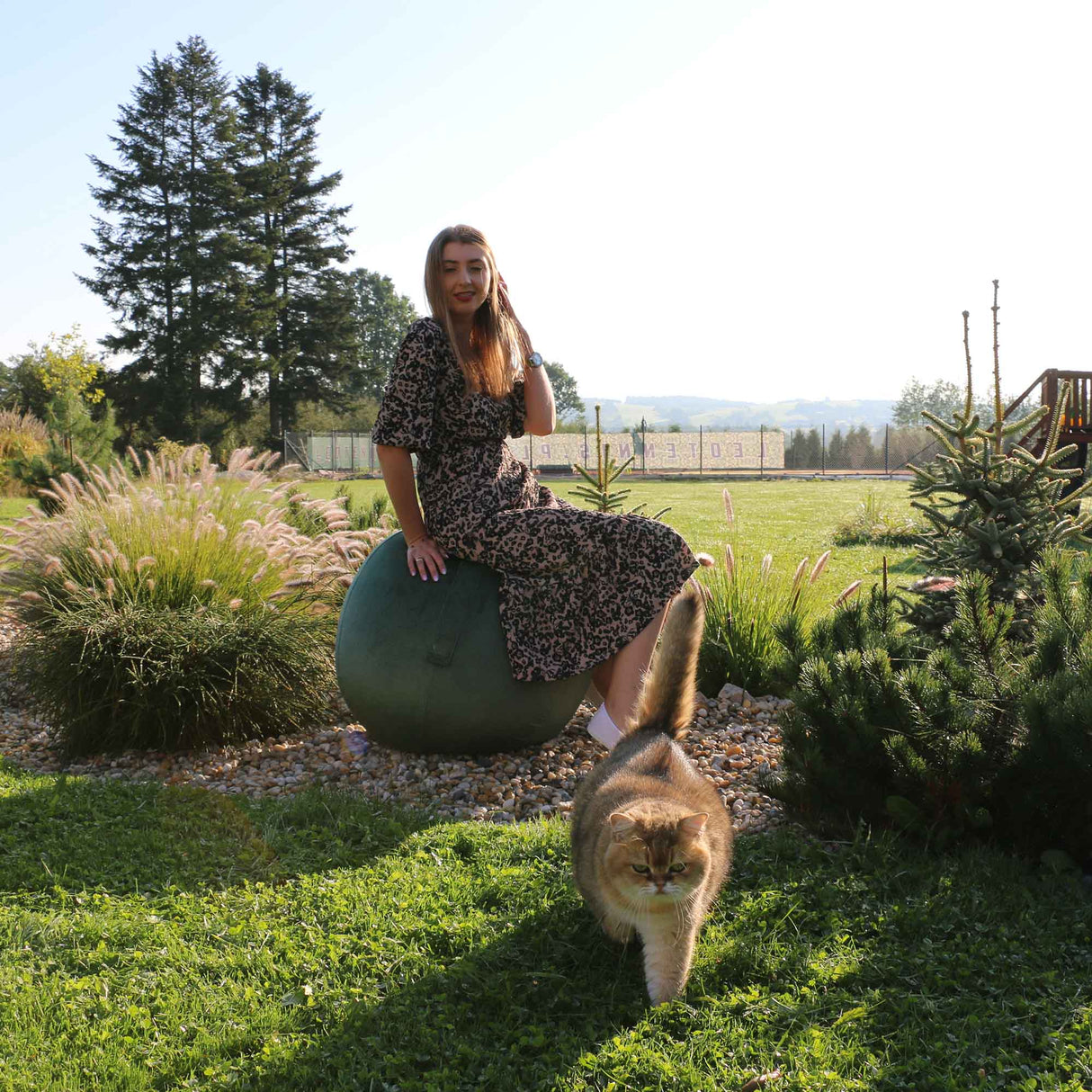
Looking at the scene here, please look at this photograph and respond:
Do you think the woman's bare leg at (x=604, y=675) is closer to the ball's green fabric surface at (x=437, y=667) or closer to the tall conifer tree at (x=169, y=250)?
the ball's green fabric surface at (x=437, y=667)

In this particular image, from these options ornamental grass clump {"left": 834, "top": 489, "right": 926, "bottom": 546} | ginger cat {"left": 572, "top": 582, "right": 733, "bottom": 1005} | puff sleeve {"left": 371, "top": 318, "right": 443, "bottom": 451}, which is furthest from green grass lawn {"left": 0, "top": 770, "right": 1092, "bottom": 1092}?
ornamental grass clump {"left": 834, "top": 489, "right": 926, "bottom": 546}

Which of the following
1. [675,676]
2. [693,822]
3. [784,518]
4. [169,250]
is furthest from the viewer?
[169,250]

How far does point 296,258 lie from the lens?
44750 millimetres

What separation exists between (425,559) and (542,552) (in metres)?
0.61

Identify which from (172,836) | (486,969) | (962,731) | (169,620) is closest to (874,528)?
(169,620)

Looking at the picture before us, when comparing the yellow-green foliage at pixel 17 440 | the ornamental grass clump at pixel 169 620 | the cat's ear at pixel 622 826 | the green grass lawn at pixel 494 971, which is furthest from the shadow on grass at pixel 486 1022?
the yellow-green foliage at pixel 17 440

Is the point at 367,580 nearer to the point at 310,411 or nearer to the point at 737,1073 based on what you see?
the point at 737,1073

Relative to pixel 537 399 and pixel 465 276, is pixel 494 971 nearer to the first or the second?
pixel 537 399

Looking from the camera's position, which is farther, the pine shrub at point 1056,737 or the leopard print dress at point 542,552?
the leopard print dress at point 542,552

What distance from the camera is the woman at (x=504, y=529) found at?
16.0ft

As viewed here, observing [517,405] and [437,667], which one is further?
[517,405]

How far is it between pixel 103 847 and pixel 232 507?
3.43m

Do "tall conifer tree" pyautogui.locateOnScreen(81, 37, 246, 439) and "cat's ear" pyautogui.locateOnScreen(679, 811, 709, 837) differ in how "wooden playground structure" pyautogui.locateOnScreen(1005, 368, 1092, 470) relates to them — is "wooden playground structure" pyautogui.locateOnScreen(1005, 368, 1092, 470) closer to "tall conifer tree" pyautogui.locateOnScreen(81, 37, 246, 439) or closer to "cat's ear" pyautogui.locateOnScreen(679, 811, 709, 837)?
"cat's ear" pyautogui.locateOnScreen(679, 811, 709, 837)

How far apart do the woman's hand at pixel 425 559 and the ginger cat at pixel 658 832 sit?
5.31ft
